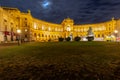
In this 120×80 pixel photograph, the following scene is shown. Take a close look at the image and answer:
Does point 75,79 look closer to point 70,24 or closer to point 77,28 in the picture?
point 70,24

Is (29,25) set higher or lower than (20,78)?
higher

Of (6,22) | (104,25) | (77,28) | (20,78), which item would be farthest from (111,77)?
(77,28)

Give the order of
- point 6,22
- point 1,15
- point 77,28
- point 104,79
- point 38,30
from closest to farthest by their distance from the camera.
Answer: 1. point 104,79
2. point 1,15
3. point 6,22
4. point 38,30
5. point 77,28

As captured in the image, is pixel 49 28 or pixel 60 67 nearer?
pixel 60 67

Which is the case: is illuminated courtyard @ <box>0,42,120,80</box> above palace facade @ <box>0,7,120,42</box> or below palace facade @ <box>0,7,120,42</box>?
below

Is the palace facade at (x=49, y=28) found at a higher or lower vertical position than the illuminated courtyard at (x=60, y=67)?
higher

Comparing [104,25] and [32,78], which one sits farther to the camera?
[104,25]

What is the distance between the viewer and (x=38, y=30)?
86.9 m

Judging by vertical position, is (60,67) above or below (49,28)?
below

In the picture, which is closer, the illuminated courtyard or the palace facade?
the illuminated courtyard

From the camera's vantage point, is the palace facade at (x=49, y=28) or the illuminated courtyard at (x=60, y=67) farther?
the palace facade at (x=49, y=28)

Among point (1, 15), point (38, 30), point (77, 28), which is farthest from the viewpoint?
point (77, 28)

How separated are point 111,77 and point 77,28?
344ft

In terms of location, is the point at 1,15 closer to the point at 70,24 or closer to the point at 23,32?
the point at 23,32
